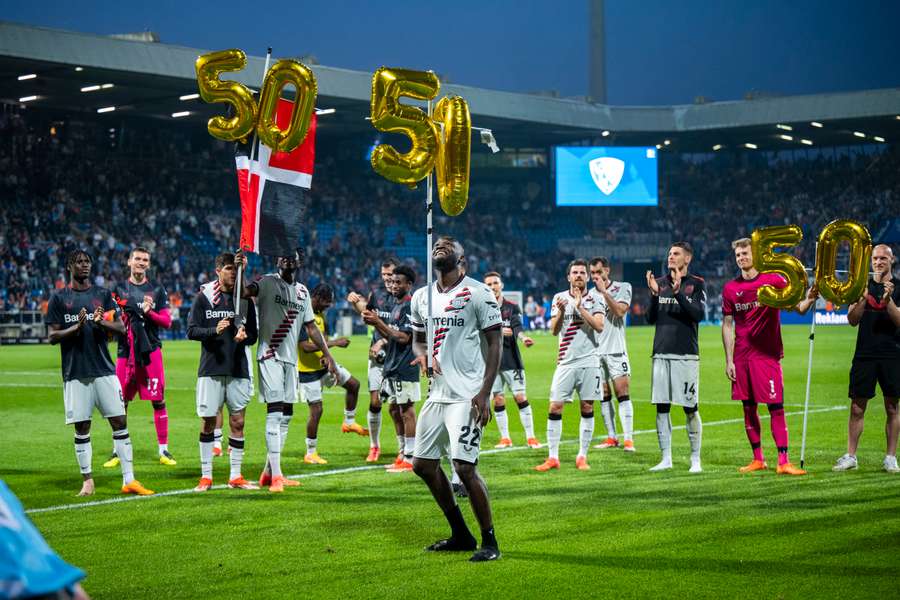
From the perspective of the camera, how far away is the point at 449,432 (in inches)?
318

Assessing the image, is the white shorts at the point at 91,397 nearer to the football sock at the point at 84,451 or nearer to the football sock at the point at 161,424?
the football sock at the point at 84,451

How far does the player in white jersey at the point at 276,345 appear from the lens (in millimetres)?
11273

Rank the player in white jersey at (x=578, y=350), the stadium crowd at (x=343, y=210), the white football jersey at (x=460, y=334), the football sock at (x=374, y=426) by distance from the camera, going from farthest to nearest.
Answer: the stadium crowd at (x=343, y=210), the football sock at (x=374, y=426), the player in white jersey at (x=578, y=350), the white football jersey at (x=460, y=334)

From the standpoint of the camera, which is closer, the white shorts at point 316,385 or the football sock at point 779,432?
the football sock at point 779,432

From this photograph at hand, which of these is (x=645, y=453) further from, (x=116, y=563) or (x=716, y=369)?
(x=716, y=369)

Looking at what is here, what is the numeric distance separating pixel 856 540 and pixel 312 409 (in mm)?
7302

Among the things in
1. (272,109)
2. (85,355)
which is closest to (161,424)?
(85,355)

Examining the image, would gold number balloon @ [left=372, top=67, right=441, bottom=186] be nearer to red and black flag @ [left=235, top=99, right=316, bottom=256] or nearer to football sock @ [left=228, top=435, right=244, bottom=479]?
red and black flag @ [left=235, top=99, right=316, bottom=256]

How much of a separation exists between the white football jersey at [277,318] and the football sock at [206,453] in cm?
99

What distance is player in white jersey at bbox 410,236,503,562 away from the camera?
26.1ft

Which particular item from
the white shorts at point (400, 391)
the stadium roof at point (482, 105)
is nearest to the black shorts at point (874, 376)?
the white shorts at point (400, 391)

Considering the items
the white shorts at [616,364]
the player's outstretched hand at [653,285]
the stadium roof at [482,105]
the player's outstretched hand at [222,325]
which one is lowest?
the white shorts at [616,364]

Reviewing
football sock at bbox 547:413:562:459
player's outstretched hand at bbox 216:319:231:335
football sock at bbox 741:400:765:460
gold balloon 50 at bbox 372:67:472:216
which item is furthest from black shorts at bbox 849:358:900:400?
player's outstretched hand at bbox 216:319:231:335

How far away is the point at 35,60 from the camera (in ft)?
135
